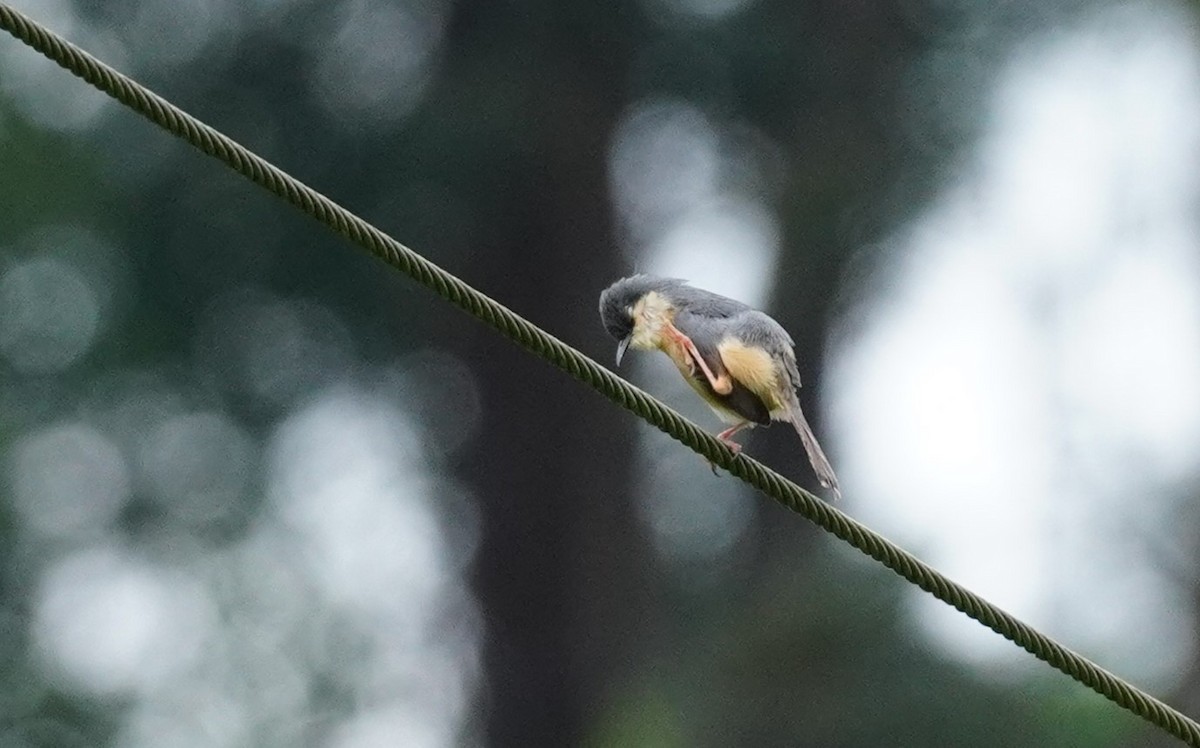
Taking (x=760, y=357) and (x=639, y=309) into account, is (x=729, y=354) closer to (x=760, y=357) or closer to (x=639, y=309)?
(x=760, y=357)

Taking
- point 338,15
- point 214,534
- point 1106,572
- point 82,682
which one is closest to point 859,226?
point 1106,572

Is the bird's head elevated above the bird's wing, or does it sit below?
below

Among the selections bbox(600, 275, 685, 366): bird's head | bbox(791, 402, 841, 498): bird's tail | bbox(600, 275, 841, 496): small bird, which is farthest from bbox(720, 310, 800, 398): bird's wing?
bbox(600, 275, 685, 366): bird's head

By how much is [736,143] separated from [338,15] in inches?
139

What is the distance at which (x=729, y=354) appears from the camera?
19.4ft

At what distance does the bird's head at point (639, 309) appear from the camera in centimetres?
636

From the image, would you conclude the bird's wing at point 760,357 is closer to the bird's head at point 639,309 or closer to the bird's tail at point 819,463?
the bird's tail at point 819,463

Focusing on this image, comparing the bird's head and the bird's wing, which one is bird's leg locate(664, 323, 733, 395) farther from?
the bird's head

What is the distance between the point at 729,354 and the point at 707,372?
0.09 metres

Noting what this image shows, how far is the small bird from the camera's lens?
230 inches

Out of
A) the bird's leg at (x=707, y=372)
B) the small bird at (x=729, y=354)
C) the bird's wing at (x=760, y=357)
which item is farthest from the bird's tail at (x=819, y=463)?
the bird's leg at (x=707, y=372)

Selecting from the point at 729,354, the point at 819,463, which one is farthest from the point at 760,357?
the point at 819,463

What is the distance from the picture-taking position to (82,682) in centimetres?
1603

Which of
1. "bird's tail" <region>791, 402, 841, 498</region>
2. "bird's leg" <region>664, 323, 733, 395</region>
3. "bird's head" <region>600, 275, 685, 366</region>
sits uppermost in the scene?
"bird's tail" <region>791, 402, 841, 498</region>
